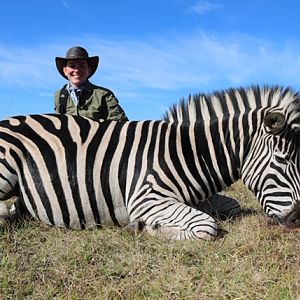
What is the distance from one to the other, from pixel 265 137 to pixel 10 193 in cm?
194

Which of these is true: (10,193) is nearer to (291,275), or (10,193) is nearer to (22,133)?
(22,133)

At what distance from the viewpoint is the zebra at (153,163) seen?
328 centimetres

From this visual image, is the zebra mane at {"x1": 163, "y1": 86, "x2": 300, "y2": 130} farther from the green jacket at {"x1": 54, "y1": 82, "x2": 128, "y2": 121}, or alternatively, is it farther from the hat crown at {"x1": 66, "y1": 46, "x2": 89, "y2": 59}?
the hat crown at {"x1": 66, "y1": 46, "x2": 89, "y2": 59}

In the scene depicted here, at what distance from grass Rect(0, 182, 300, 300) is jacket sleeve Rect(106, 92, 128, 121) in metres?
1.89

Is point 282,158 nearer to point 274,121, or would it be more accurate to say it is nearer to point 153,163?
point 274,121

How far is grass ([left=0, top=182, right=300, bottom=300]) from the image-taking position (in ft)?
7.29

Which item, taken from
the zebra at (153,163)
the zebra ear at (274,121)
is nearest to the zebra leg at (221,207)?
the zebra at (153,163)

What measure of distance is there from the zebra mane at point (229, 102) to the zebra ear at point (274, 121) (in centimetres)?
29

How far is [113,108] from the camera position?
5.00 m

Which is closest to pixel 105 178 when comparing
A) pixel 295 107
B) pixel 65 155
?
pixel 65 155

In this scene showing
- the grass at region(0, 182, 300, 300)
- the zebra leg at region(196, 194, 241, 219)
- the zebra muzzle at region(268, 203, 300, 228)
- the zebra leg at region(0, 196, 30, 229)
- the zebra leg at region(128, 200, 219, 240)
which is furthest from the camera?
the zebra leg at region(196, 194, 241, 219)

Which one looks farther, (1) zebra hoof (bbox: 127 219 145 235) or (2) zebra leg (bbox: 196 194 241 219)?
(2) zebra leg (bbox: 196 194 241 219)

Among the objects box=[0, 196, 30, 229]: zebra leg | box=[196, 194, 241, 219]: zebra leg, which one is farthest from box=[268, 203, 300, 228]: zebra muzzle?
box=[0, 196, 30, 229]: zebra leg

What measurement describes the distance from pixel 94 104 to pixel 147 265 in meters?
2.76
